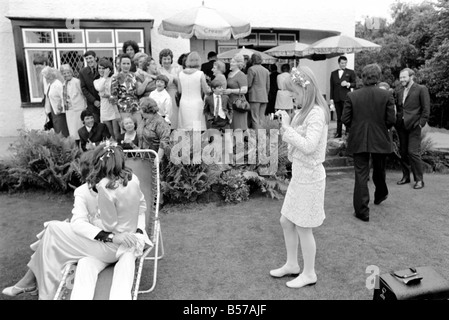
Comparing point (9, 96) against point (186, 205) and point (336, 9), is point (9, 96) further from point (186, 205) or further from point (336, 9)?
point (336, 9)

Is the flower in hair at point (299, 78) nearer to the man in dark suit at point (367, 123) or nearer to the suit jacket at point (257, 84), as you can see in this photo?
the man in dark suit at point (367, 123)

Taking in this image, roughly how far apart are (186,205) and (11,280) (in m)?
2.77

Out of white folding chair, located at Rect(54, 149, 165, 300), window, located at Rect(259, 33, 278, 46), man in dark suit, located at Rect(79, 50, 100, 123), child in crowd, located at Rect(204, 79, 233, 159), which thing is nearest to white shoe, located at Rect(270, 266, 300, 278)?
white folding chair, located at Rect(54, 149, 165, 300)

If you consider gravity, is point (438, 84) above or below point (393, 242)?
above

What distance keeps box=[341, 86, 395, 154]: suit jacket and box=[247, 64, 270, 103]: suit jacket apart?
10.4ft

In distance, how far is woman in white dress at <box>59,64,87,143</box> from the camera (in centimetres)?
748

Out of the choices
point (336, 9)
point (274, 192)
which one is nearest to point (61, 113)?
point (274, 192)

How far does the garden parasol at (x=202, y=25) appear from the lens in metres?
7.50

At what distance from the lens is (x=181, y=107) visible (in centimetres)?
675

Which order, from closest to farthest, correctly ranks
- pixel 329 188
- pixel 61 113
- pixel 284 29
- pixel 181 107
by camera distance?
pixel 181 107, pixel 329 188, pixel 61 113, pixel 284 29

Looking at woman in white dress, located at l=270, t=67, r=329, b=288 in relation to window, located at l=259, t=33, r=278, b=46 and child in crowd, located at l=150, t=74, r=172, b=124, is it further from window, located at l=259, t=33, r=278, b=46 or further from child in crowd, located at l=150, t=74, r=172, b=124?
window, located at l=259, t=33, r=278, b=46

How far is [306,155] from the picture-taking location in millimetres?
3576

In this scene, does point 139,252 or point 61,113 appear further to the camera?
point 61,113

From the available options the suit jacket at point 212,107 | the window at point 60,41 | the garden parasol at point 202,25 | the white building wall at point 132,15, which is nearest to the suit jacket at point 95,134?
the suit jacket at point 212,107
